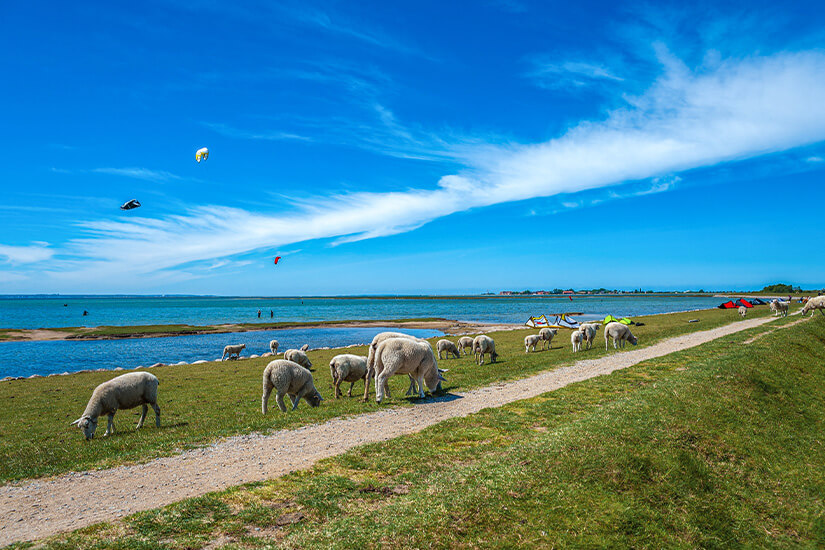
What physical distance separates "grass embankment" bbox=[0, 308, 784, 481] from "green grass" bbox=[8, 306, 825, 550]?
451 cm

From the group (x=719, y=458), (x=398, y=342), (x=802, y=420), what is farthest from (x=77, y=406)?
(x=802, y=420)

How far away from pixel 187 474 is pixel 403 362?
26.3 ft

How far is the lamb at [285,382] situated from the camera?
15555 mm

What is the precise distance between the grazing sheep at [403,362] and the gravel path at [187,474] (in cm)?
129

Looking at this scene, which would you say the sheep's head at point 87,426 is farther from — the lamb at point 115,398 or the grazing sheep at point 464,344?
the grazing sheep at point 464,344

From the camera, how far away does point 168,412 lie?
60.3 ft

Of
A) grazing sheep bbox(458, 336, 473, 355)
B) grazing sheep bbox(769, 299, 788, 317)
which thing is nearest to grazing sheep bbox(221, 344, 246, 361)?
grazing sheep bbox(458, 336, 473, 355)

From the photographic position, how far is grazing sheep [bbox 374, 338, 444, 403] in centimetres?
1563

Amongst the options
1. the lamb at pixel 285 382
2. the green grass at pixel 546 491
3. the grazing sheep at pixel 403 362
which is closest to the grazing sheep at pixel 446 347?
the grazing sheep at pixel 403 362

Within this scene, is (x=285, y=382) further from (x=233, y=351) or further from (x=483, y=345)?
(x=233, y=351)

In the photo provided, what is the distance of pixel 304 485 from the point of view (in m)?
8.24

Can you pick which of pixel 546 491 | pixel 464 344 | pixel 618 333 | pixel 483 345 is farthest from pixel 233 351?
pixel 546 491

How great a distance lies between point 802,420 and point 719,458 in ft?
25.7

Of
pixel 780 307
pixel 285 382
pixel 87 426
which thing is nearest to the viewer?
pixel 87 426
